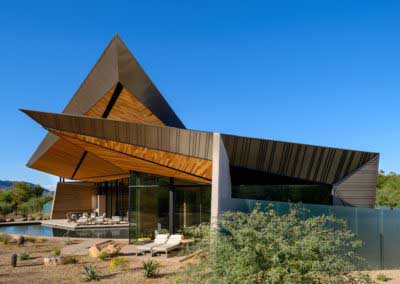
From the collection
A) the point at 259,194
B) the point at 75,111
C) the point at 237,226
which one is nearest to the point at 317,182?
the point at 259,194

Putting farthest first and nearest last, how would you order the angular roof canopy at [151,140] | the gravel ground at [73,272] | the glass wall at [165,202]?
1. the glass wall at [165,202]
2. the angular roof canopy at [151,140]
3. the gravel ground at [73,272]

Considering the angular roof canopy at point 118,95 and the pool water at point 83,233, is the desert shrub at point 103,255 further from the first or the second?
the angular roof canopy at point 118,95

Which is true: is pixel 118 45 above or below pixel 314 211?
above

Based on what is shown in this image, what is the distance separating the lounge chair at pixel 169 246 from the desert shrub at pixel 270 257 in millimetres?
7865

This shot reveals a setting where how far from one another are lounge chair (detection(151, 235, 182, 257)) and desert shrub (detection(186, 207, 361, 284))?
25.8 ft

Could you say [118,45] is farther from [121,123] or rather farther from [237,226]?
[237,226]

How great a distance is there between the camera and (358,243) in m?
5.91

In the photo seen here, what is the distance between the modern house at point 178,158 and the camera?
38.6 feet

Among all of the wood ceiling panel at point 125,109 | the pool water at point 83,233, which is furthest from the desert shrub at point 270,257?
the pool water at point 83,233

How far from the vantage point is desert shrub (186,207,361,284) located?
16.5ft

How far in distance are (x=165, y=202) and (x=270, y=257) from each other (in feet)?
44.4

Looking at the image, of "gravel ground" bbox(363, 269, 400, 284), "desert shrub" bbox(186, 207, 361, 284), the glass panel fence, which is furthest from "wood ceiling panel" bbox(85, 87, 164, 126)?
"desert shrub" bbox(186, 207, 361, 284)

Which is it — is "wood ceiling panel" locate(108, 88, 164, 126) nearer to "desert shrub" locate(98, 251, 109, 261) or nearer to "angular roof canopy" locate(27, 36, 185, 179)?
"angular roof canopy" locate(27, 36, 185, 179)

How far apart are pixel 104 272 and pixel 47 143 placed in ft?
47.1
